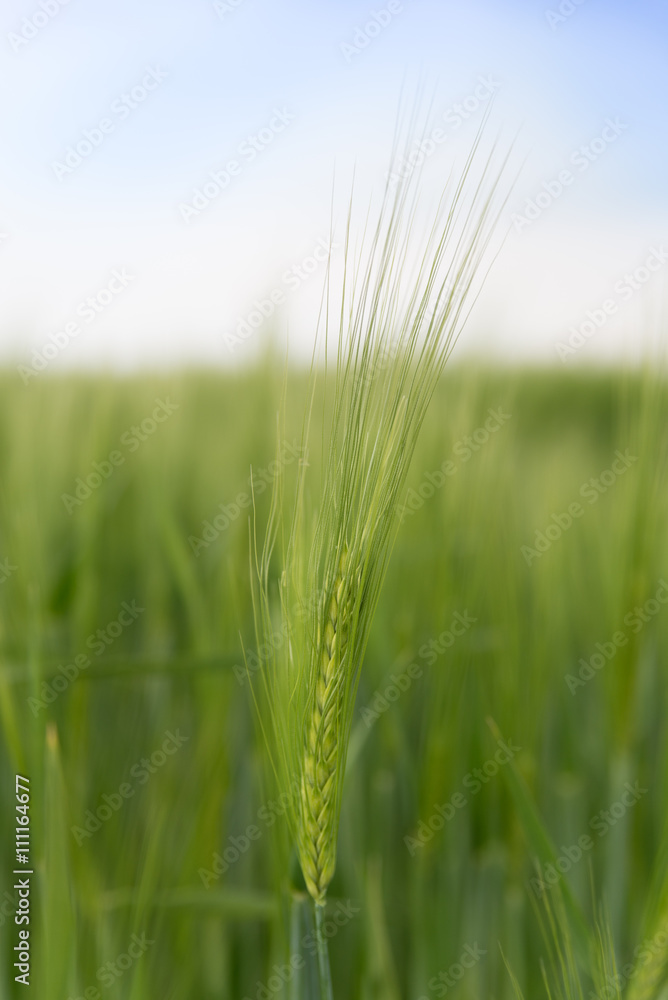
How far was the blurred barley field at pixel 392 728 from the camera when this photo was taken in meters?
0.58

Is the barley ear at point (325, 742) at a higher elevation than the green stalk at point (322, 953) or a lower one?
higher

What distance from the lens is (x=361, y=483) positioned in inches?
15.0

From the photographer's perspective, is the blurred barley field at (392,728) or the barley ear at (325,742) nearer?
the barley ear at (325,742)

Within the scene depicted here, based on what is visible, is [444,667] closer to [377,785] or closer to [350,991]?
[377,785]

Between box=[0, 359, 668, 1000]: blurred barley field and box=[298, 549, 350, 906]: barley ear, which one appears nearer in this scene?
box=[298, 549, 350, 906]: barley ear

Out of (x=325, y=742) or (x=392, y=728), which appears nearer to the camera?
(x=325, y=742)

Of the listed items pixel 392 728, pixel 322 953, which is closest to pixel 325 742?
pixel 322 953

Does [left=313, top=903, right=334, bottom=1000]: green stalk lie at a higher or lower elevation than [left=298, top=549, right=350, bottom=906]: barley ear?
lower

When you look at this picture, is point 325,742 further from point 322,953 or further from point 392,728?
point 392,728

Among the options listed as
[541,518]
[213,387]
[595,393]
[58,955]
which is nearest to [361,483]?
[58,955]

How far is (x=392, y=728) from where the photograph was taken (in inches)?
25.5

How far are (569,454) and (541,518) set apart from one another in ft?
1.39

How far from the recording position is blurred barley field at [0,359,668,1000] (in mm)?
578

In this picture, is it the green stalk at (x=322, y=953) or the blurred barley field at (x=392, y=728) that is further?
the blurred barley field at (x=392, y=728)
